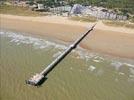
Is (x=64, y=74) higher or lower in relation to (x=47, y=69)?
lower

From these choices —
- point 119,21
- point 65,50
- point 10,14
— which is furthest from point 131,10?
point 65,50

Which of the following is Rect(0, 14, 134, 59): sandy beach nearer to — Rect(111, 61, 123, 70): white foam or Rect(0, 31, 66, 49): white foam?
Rect(0, 31, 66, 49): white foam

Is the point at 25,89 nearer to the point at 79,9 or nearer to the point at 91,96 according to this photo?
the point at 91,96

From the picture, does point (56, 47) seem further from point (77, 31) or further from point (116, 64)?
point (116, 64)

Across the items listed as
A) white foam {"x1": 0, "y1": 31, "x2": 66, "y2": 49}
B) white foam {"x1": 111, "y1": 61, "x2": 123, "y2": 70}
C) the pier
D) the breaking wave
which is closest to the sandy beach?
the breaking wave

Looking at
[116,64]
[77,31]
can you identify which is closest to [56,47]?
[77,31]

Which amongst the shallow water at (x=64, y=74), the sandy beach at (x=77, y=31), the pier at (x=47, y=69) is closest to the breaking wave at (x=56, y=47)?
the shallow water at (x=64, y=74)
